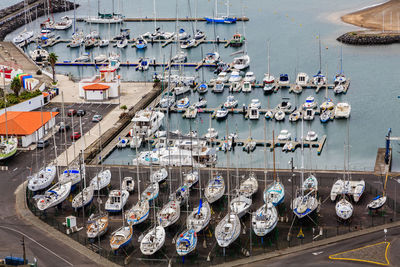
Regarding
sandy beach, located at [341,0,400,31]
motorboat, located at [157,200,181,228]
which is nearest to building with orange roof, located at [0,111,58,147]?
motorboat, located at [157,200,181,228]

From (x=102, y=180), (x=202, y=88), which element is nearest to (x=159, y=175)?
(x=102, y=180)

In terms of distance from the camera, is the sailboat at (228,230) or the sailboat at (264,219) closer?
the sailboat at (228,230)

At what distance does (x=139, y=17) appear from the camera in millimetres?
163750

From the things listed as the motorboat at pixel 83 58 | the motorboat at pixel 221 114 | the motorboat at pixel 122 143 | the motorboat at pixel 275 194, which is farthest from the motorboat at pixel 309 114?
the motorboat at pixel 83 58

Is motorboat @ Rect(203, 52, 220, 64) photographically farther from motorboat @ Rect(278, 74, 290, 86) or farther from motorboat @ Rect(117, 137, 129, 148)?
motorboat @ Rect(117, 137, 129, 148)

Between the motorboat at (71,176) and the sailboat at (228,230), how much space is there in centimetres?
1704

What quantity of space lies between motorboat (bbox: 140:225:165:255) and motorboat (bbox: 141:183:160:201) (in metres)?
6.78

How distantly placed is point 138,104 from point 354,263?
48.5 m

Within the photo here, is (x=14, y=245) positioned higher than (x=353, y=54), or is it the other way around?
(x=353, y=54)

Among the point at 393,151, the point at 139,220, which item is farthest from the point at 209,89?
the point at 139,220

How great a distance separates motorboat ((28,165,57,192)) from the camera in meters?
73.7

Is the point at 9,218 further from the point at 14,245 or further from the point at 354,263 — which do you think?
the point at 354,263

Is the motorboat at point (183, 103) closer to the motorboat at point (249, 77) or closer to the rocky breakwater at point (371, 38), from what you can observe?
the motorboat at point (249, 77)

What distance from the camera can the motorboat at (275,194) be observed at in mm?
68438
